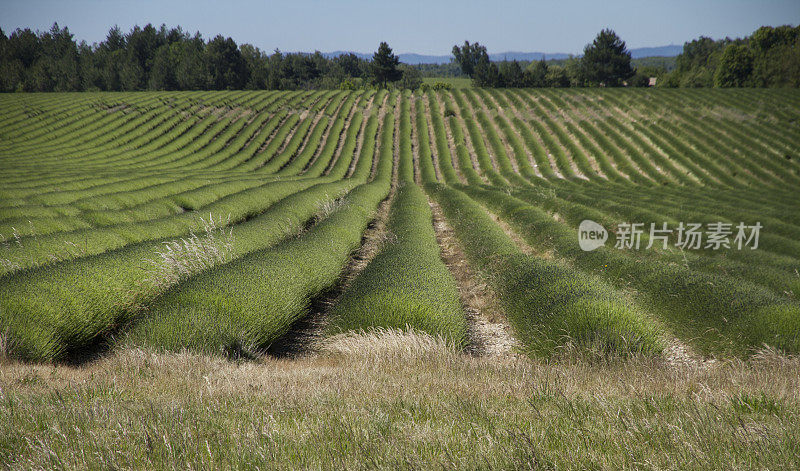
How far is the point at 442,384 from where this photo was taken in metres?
3.41

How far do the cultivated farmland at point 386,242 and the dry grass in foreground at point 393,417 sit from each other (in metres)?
1.16

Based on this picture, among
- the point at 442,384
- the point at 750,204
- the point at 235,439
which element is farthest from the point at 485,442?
the point at 750,204

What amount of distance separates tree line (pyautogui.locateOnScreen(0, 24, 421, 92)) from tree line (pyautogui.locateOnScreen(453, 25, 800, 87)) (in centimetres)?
2735

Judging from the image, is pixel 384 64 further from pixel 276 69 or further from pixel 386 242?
pixel 386 242

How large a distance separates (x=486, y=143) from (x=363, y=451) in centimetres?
4262

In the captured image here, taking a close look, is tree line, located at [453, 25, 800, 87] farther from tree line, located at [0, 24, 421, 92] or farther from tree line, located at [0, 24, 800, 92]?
tree line, located at [0, 24, 421, 92]

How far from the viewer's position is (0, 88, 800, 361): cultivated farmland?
203 inches

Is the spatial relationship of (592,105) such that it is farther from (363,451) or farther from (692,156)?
(363,451)

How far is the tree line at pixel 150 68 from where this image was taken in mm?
81188

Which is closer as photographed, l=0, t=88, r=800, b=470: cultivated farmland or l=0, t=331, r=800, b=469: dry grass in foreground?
l=0, t=331, r=800, b=469: dry grass in foreground

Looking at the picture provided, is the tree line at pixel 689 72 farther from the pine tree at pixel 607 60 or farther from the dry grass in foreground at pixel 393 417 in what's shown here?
the dry grass in foreground at pixel 393 417

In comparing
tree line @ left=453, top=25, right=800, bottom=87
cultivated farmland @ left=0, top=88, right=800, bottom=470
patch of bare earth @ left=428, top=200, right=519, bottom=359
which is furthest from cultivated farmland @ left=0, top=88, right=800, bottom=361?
tree line @ left=453, top=25, right=800, bottom=87

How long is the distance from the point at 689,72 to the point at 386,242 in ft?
320

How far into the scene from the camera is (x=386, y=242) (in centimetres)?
1122
